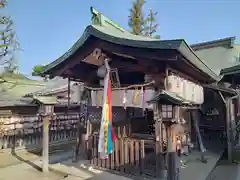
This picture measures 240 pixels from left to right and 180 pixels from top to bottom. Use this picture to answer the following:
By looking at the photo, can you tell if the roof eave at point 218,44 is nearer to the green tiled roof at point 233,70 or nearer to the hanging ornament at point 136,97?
the green tiled roof at point 233,70

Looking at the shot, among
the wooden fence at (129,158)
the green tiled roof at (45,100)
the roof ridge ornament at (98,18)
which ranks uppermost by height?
the roof ridge ornament at (98,18)

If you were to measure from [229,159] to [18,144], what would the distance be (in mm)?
10355

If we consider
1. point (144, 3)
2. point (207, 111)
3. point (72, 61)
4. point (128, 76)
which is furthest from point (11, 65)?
point (144, 3)

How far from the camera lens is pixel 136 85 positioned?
712 cm

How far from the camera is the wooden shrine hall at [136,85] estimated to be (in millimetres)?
5543

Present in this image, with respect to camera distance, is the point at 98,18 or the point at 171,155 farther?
the point at 98,18

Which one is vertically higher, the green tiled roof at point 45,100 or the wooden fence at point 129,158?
the green tiled roof at point 45,100

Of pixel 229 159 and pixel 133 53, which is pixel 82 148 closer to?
pixel 133 53

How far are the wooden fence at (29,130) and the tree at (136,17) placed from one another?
18.0 meters

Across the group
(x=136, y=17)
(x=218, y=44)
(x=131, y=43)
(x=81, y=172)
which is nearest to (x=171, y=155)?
(x=131, y=43)

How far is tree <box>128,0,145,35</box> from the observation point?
28.0 m

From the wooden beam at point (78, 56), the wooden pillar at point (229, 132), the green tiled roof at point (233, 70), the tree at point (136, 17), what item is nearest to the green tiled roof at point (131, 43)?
the wooden beam at point (78, 56)

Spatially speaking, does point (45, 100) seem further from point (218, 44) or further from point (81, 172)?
point (218, 44)

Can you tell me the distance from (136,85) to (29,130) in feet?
25.0
